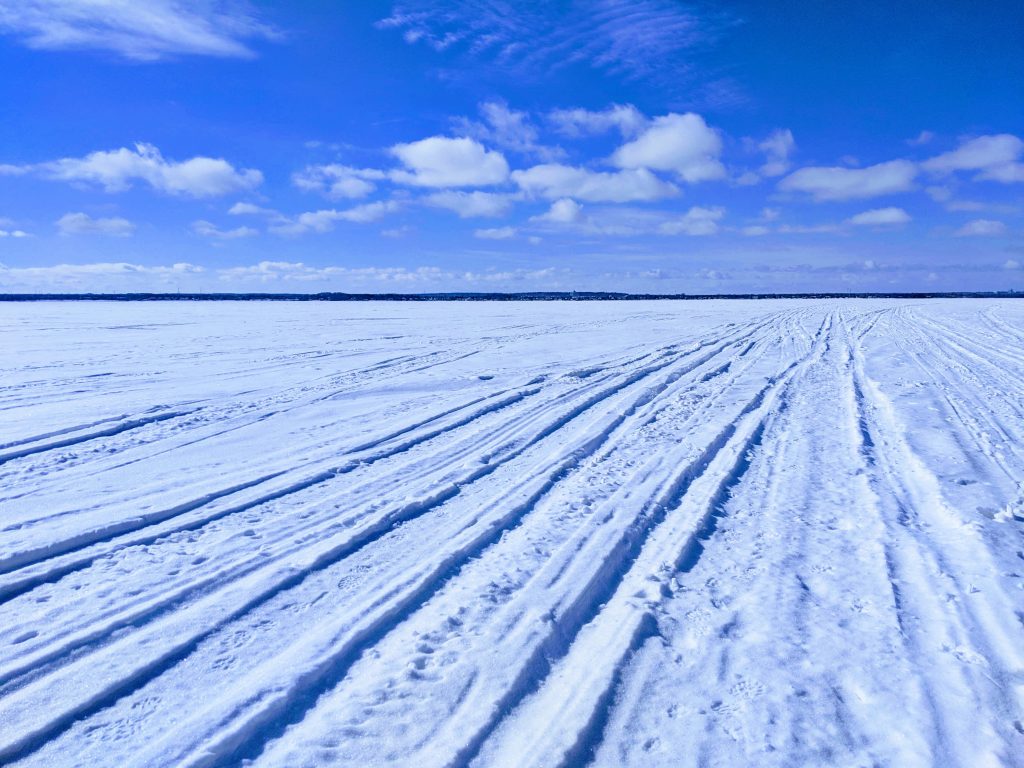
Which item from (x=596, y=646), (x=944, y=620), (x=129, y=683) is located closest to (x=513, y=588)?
(x=596, y=646)

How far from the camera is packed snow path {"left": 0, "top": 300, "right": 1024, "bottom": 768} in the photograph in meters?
2.24

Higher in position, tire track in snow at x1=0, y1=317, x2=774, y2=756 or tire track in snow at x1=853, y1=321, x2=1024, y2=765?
tire track in snow at x1=853, y1=321, x2=1024, y2=765

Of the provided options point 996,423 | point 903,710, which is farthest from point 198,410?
point 996,423

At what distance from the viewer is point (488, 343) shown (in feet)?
54.3

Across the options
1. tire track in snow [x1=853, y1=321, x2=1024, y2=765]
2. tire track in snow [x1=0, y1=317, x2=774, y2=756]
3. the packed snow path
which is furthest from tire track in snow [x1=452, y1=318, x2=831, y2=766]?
tire track in snow [x1=853, y1=321, x2=1024, y2=765]

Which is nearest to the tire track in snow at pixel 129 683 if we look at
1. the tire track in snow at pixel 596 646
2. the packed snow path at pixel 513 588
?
the packed snow path at pixel 513 588

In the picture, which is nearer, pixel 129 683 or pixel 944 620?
pixel 129 683

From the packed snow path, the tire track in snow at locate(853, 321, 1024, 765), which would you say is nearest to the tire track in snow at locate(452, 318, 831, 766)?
the packed snow path

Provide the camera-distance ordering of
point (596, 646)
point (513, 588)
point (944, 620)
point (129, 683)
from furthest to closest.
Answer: point (513, 588) → point (944, 620) → point (596, 646) → point (129, 683)

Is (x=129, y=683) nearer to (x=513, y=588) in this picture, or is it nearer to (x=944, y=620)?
(x=513, y=588)

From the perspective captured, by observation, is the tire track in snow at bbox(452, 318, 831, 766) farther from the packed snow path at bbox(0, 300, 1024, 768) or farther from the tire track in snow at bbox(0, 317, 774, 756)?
the tire track in snow at bbox(0, 317, 774, 756)

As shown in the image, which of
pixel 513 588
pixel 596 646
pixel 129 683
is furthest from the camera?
pixel 513 588

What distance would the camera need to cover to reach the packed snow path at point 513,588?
7.35 ft

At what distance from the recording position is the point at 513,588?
3186 millimetres
